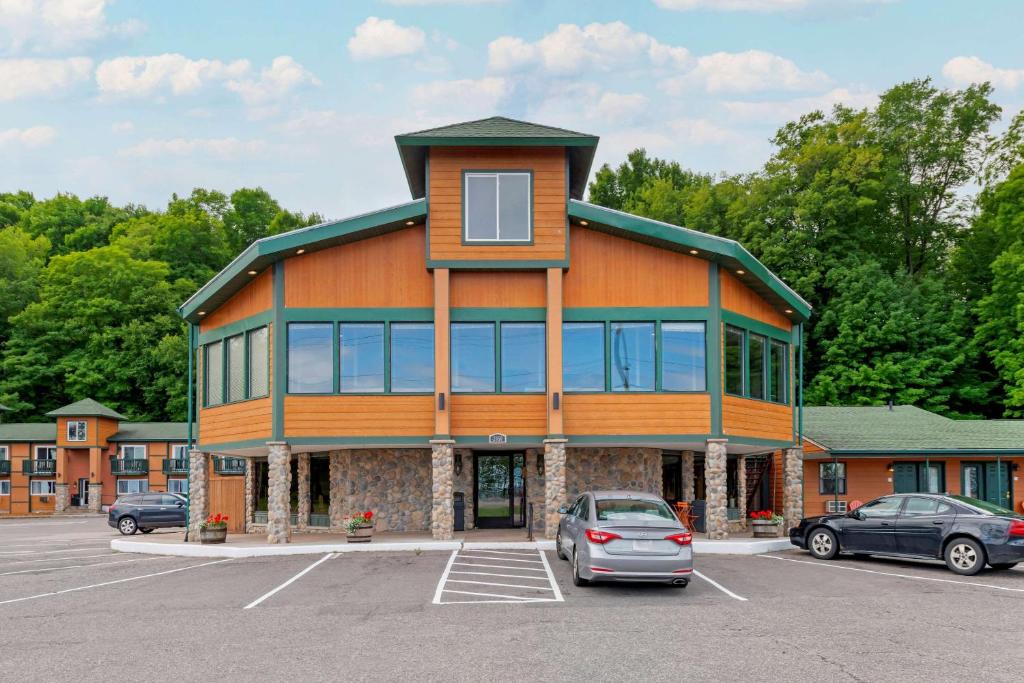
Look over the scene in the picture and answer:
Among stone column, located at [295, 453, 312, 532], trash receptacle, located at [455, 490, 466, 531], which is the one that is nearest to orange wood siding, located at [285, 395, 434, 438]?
trash receptacle, located at [455, 490, 466, 531]

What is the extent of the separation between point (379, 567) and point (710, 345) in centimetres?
948

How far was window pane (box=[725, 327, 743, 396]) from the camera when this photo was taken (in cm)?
2325

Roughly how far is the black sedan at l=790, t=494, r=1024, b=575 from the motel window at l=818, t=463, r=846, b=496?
1031 centimetres

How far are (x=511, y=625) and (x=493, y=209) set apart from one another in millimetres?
13226

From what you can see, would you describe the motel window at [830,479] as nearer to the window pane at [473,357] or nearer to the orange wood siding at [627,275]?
the orange wood siding at [627,275]

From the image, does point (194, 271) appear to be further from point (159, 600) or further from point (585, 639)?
point (585, 639)

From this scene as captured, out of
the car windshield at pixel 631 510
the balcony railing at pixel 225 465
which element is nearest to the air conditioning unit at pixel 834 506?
the car windshield at pixel 631 510

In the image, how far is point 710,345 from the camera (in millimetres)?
22750

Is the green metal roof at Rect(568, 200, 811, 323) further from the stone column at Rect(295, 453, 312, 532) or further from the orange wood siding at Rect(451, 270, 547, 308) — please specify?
the stone column at Rect(295, 453, 312, 532)

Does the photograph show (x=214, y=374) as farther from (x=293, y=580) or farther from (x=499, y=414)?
(x=293, y=580)

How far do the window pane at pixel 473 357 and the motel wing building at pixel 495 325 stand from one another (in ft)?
0.16

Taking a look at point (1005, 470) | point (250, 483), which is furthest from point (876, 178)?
point (250, 483)

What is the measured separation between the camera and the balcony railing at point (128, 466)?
54.1m

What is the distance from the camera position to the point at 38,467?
54.1 metres
